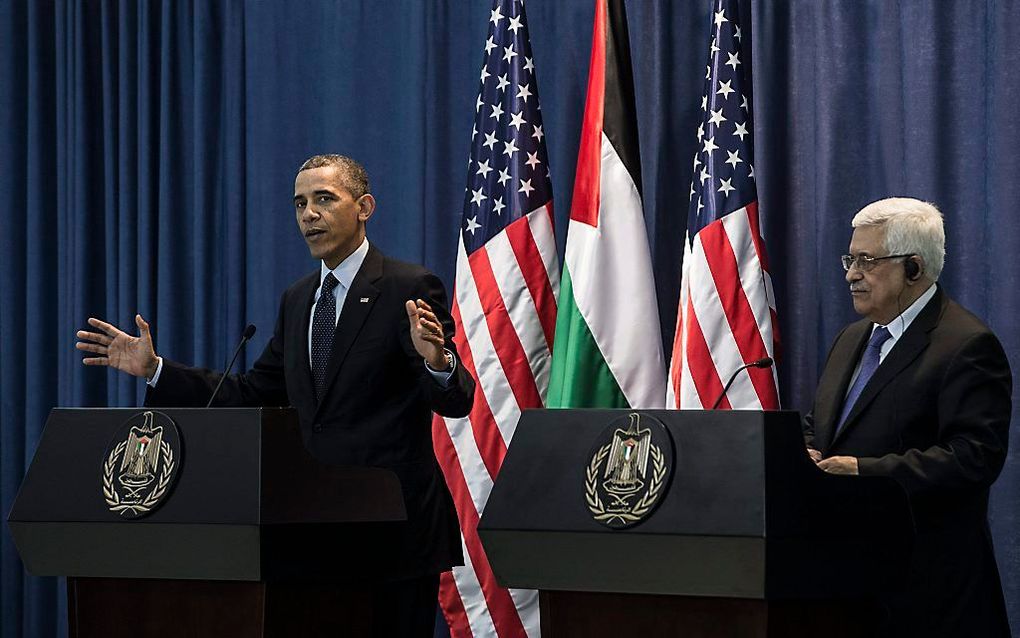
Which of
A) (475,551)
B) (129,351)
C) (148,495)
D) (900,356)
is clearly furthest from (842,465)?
(475,551)

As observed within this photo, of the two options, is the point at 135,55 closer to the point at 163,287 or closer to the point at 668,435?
the point at 163,287

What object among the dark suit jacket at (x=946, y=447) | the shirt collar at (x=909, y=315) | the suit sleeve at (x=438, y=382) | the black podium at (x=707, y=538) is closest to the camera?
the black podium at (x=707, y=538)

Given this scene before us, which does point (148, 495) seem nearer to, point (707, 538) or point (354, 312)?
point (354, 312)

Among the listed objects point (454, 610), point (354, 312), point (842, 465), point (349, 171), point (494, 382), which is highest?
point (349, 171)

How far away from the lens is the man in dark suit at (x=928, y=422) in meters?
2.82

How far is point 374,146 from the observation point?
17.6 ft

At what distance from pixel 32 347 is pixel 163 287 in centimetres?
70

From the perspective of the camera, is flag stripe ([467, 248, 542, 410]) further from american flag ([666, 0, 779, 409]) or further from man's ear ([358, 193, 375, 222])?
man's ear ([358, 193, 375, 222])

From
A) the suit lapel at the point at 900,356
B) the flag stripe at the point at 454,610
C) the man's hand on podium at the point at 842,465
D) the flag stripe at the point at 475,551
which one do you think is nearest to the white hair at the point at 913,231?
the suit lapel at the point at 900,356

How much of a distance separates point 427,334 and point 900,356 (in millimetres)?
1114

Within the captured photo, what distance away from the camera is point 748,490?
83.5 inches

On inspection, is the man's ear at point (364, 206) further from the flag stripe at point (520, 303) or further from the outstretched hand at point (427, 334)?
the flag stripe at point (520, 303)

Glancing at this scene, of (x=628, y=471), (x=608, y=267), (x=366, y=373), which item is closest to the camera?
(x=628, y=471)

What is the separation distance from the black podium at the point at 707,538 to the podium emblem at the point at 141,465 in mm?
670
